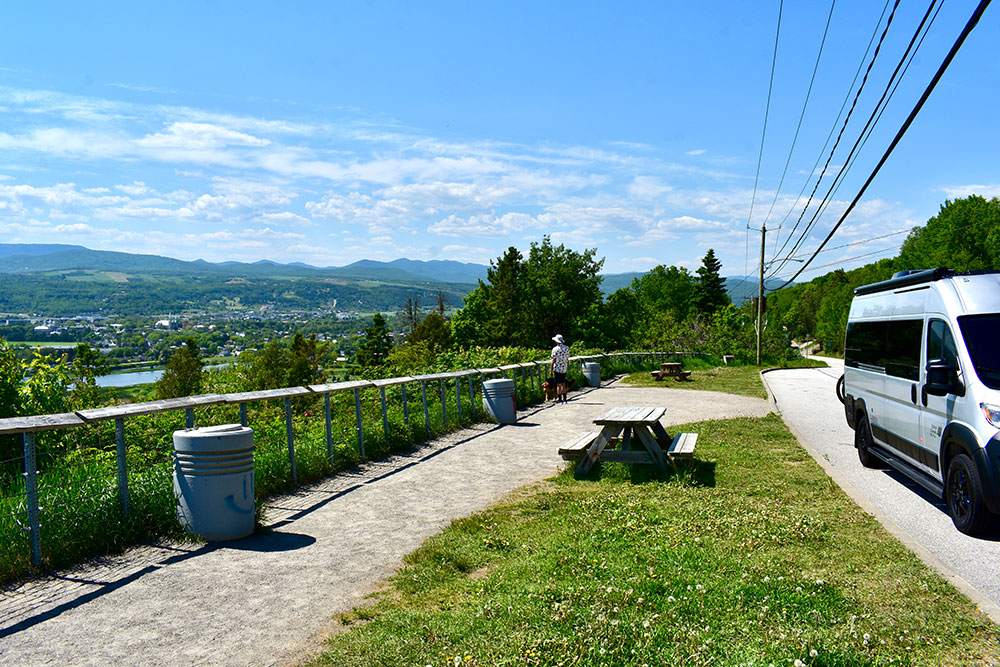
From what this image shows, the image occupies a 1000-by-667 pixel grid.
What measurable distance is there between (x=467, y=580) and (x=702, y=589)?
161cm

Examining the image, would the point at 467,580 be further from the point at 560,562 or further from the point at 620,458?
the point at 620,458

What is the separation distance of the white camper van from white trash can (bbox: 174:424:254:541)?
654 centimetres

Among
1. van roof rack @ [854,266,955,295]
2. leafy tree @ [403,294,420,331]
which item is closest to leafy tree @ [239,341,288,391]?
van roof rack @ [854,266,955,295]

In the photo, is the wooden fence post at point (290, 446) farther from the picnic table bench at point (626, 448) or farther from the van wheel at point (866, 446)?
the van wheel at point (866, 446)

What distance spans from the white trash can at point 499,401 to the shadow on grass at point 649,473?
5.33 metres

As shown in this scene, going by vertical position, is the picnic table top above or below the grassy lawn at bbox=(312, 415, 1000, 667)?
above

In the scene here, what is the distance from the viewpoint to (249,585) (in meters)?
5.23

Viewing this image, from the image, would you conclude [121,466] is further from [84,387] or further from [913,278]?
[913,278]

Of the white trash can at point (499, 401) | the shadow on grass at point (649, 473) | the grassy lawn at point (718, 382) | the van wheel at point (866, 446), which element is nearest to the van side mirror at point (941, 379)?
the shadow on grass at point (649, 473)

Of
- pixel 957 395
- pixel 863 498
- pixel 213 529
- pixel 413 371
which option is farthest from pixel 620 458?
pixel 413 371

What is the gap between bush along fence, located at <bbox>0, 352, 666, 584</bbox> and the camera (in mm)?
5426

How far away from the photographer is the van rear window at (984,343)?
22.7 feet

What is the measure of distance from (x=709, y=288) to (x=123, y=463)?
116 m

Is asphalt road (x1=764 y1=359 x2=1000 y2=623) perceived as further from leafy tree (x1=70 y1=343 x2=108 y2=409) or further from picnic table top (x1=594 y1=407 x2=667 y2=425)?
leafy tree (x1=70 y1=343 x2=108 y2=409)
